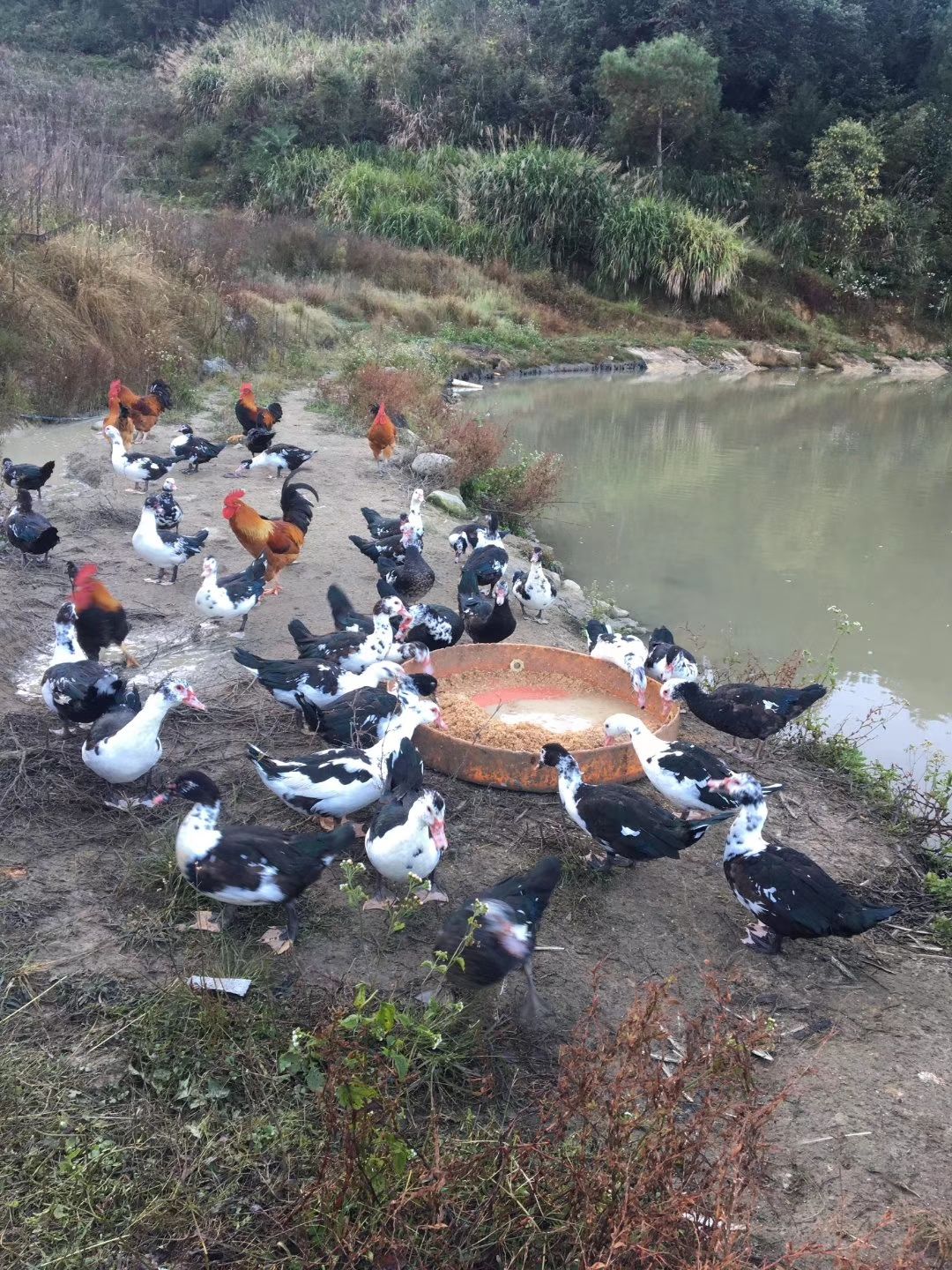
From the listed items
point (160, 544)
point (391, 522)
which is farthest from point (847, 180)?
point (160, 544)

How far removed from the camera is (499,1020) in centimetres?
345

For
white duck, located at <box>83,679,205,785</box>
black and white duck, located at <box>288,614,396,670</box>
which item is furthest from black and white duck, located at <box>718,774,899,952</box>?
white duck, located at <box>83,679,205,785</box>

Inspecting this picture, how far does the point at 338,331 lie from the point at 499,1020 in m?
15.8

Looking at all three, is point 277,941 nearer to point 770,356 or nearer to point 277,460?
point 277,460

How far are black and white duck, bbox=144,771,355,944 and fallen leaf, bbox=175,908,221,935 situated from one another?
0.26 ft

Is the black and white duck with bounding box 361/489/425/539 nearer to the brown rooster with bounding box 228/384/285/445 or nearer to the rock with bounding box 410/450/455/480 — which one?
the rock with bounding box 410/450/455/480

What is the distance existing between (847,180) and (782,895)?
30908 mm

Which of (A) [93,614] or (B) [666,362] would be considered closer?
(A) [93,614]

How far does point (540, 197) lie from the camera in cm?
2530

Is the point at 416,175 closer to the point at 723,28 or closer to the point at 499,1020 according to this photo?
the point at 723,28

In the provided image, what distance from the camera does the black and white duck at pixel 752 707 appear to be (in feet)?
17.6

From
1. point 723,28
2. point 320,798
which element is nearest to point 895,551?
point 320,798

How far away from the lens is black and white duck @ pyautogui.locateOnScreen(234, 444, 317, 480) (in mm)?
10055

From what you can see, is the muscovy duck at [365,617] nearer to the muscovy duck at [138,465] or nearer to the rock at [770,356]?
the muscovy duck at [138,465]
